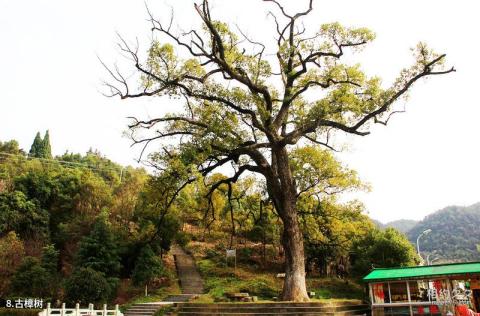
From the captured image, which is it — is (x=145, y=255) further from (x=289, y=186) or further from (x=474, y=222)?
(x=474, y=222)

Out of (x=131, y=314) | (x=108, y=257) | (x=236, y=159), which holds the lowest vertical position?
(x=131, y=314)

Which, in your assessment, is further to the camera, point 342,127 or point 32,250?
point 32,250

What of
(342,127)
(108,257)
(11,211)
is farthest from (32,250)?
(342,127)

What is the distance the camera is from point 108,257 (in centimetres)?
2206

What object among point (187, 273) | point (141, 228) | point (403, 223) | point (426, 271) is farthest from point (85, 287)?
point (403, 223)

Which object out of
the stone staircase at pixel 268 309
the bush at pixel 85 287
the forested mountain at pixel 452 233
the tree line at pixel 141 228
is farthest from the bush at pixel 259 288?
the forested mountain at pixel 452 233

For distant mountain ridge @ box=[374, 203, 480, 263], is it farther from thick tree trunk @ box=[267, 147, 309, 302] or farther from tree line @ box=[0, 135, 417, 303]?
thick tree trunk @ box=[267, 147, 309, 302]

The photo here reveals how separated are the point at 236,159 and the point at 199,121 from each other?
2096mm

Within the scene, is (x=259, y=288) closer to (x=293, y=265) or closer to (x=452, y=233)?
(x=293, y=265)

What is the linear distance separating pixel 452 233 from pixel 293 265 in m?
97.4

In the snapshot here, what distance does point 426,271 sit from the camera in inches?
609

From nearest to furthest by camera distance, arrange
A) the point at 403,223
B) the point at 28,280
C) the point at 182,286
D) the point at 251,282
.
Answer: the point at 28,280
the point at 182,286
the point at 251,282
the point at 403,223

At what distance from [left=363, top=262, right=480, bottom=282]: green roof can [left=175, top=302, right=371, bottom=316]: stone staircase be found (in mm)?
1883

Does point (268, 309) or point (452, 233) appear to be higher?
point (452, 233)
